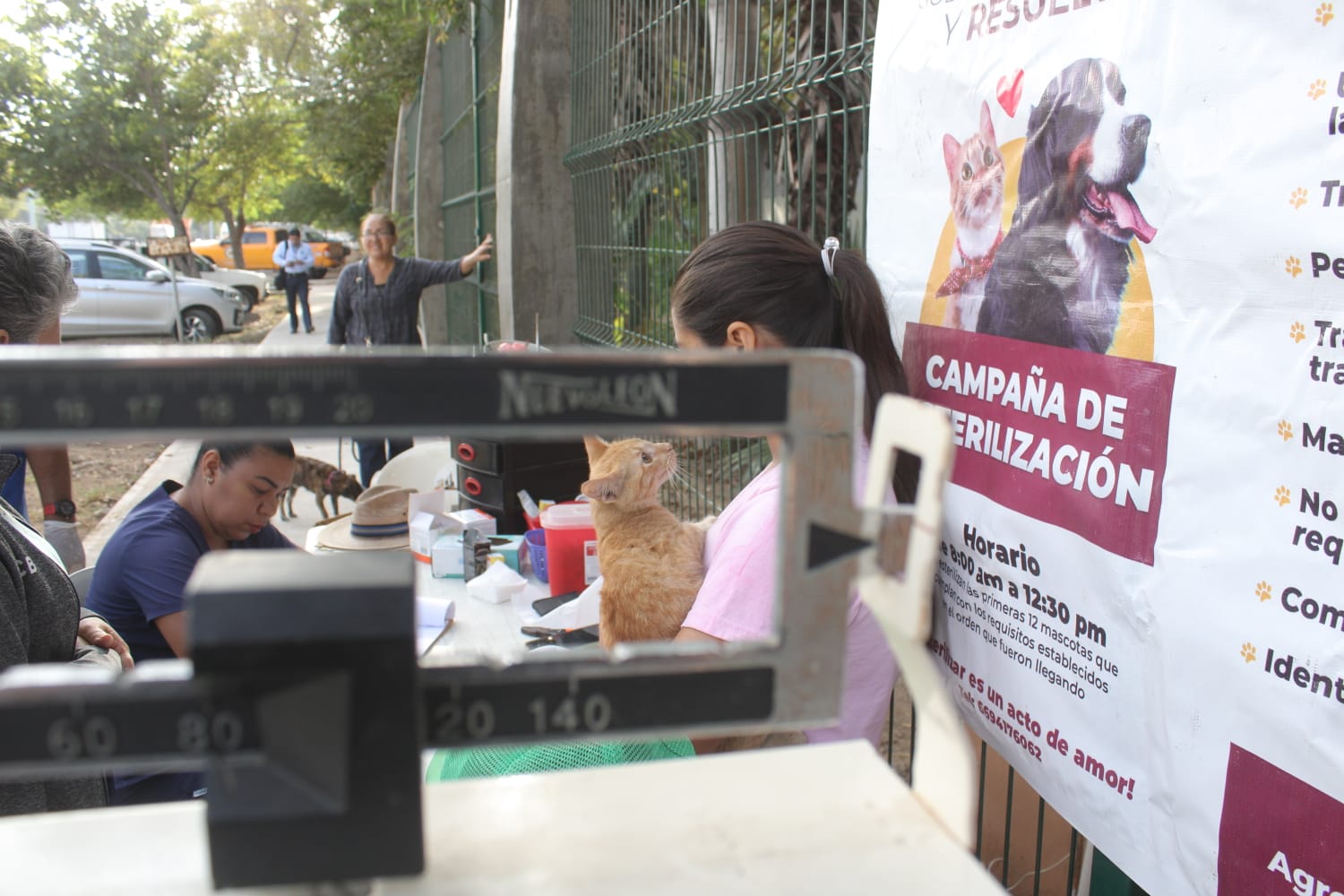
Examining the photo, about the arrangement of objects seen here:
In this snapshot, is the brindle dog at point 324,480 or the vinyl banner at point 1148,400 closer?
the vinyl banner at point 1148,400

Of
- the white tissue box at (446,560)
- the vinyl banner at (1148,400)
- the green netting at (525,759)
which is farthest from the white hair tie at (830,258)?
the white tissue box at (446,560)

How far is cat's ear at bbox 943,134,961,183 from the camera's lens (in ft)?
5.52

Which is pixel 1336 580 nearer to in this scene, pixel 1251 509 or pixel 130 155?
pixel 1251 509

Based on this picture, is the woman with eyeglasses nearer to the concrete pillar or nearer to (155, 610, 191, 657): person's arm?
the concrete pillar

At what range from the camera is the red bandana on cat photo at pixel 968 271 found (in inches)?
64.1

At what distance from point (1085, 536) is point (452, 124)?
1063 cm

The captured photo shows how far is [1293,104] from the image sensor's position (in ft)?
3.59

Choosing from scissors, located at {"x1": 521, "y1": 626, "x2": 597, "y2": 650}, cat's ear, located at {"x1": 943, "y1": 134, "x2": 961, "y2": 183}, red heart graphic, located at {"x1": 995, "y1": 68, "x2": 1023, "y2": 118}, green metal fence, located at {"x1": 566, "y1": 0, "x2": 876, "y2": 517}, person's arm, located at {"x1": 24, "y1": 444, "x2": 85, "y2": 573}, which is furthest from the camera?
person's arm, located at {"x1": 24, "y1": 444, "x2": 85, "y2": 573}

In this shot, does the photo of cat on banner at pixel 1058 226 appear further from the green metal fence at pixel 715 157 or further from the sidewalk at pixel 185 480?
the sidewalk at pixel 185 480

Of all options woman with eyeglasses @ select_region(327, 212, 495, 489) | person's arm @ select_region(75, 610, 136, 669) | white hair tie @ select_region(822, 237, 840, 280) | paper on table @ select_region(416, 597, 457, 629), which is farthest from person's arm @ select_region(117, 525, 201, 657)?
woman with eyeglasses @ select_region(327, 212, 495, 489)

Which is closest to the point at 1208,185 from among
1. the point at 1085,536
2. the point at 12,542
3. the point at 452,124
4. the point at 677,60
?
the point at 1085,536

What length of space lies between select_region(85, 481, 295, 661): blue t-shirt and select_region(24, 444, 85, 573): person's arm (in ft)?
5.99

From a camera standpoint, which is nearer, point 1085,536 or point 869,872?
point 869,872

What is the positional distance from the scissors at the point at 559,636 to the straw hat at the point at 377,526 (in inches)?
38.2
